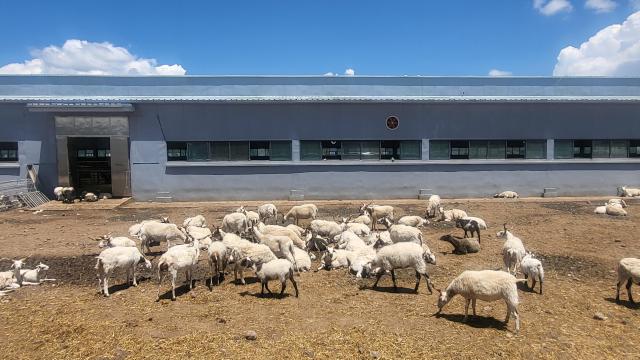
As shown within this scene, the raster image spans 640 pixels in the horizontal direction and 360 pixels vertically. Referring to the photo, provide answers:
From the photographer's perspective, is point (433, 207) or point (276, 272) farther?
point (433, 207)

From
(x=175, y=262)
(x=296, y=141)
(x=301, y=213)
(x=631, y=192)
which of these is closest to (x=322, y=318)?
(x=175, y=262)

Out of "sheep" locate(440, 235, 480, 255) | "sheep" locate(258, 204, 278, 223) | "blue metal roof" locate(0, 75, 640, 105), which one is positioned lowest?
"sheep" locate(440, 235, 480, 255)

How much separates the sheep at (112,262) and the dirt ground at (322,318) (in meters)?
0.27

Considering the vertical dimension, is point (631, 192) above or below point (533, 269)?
above

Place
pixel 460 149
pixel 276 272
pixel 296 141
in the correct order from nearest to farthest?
pixel 276 272 < pixel 296 141 < pixel 460 149

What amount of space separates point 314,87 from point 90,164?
14.6 metres

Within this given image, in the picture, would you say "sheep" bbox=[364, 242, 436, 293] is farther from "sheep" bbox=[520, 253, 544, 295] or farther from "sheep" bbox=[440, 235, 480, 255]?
"sheep" bbox=[440, 235, 480, 255]

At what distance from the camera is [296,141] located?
2456cm

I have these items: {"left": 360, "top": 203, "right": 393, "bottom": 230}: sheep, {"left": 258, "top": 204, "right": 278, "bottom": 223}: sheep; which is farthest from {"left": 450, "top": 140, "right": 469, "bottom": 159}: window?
{"left": 258, "top": 204, "right": 278, "bottom": 223}: sheep

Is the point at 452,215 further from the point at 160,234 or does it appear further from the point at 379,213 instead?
the point at 160,234

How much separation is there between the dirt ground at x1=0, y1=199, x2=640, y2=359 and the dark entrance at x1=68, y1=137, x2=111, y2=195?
12.8 meters

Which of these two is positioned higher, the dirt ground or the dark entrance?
the dark entrance

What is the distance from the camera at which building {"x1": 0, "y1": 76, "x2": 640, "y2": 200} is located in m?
24.0

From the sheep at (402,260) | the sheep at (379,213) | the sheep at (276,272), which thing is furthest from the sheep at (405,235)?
the sheep at (276,272)
